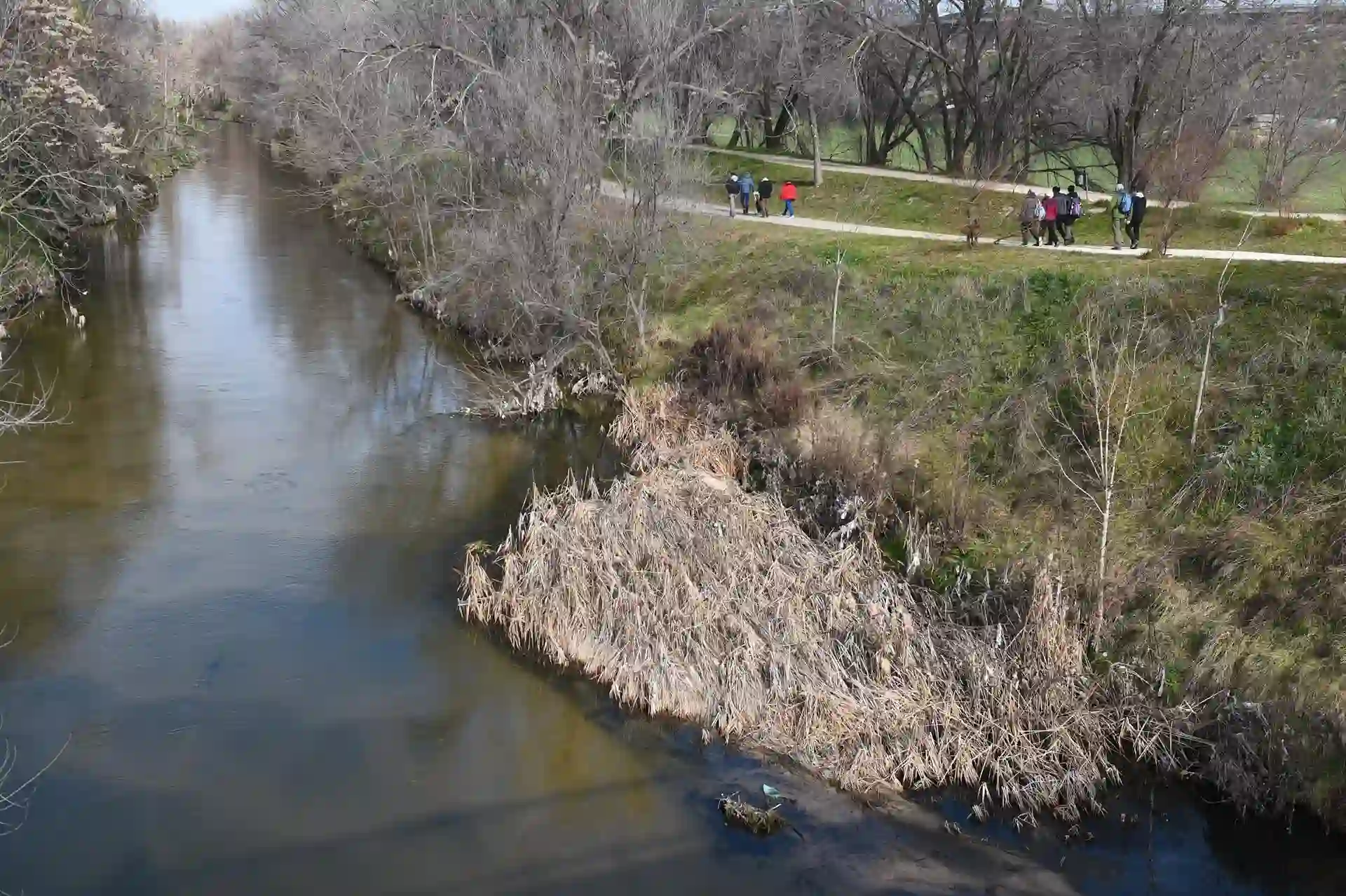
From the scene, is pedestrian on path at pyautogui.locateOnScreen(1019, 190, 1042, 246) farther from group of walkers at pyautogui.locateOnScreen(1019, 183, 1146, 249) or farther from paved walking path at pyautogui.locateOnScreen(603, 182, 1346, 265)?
paved walking path at pyautogui.locateOnScreen(603, 182, 1346, 265)

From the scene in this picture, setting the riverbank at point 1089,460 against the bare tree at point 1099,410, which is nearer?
the riverbank at point 1089,460

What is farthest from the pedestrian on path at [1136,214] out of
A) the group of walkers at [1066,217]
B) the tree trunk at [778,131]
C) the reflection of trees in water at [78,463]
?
the tree trunk at [778,131]

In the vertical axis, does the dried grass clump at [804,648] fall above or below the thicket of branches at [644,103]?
below

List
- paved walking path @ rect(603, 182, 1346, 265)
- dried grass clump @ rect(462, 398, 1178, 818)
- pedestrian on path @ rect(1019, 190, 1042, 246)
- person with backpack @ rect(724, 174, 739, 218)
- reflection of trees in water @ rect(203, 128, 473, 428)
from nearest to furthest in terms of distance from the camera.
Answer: dried grass clump @ rect(462, 398, 1178, 818) < paved walking path @ rect(603, 182, 1346, 265) < pedestrian on path @ rect(1019, 190, 1042, 246) < reflection of trees in water @ rect(203, 128, 473, 428) < person with backpack @ rect(724, 174, 739, 218)

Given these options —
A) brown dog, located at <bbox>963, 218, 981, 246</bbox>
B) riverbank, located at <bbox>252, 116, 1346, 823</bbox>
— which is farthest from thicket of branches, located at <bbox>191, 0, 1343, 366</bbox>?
brown dog, located at <bbox>963, 218, 981, 246</bbox>

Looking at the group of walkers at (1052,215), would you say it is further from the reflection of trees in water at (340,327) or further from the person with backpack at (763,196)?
the reflection of trees in water at (340,327)

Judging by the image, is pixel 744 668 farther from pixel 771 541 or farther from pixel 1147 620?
pixel 1147 620

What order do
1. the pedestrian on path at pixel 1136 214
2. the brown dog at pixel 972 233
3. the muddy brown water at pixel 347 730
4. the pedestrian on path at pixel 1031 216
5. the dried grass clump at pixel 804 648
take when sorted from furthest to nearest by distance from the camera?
1. the brown dog at pixel 972 233
2. the pedestrian on path at pixel 1031 216
3. the pedestrian on path at pixel 1136 214
4. the dried grass clump at pixel 804 648
5. the muddy brown water at pixel 347 730
